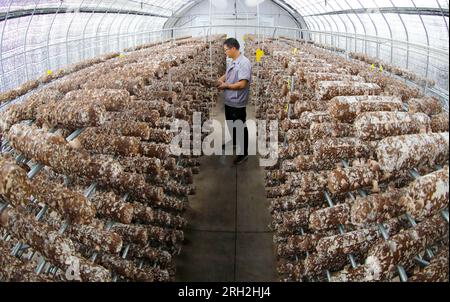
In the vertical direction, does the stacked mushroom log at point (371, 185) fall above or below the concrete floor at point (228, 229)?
above

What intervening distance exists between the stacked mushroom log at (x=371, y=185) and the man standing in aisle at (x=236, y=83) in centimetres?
222

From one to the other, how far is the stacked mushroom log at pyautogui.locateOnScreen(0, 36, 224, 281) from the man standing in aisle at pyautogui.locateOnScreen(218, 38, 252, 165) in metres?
1.89

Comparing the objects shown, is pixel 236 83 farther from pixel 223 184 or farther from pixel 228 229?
pixel 228 229

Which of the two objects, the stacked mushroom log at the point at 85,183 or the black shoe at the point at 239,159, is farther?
the black shoe at the point at 239,159

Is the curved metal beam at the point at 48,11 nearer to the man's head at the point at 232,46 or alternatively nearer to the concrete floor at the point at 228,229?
the man's head at the point at 232,46

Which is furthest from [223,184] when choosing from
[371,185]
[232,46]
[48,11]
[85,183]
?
[48,11]

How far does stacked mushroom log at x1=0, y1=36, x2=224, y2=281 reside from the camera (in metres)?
1.59

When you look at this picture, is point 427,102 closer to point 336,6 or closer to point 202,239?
point 202,239

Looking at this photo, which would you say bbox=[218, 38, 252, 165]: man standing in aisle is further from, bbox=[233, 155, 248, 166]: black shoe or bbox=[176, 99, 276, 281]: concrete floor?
bbox=[176, 99, 276, 281]: concrete floor

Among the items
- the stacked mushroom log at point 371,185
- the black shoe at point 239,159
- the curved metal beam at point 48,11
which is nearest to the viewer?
the stacked mushroom log at point 371,185

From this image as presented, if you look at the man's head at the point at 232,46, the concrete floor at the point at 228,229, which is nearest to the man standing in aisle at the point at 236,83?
the man's head at the point at 232,46

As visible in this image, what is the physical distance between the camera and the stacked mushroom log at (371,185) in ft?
5.12

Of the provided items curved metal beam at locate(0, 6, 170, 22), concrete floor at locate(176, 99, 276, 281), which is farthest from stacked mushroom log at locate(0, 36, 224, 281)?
curved metal beam at locate(0, 6, 170, 22)
